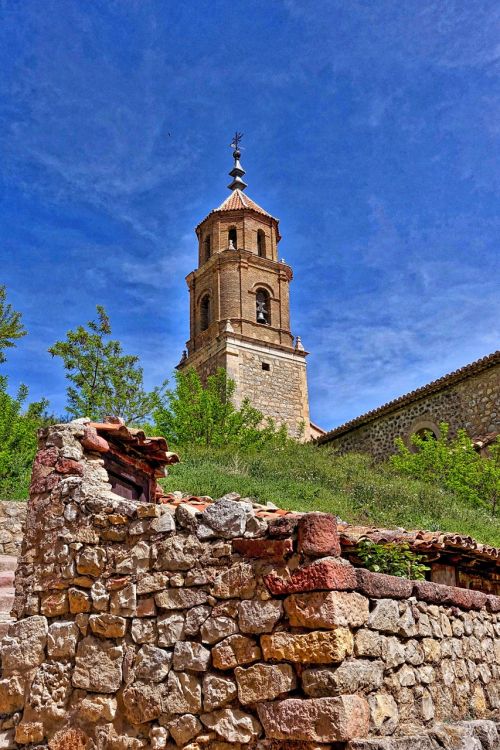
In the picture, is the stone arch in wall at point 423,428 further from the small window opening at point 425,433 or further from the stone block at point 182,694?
the stone block at point 182,694

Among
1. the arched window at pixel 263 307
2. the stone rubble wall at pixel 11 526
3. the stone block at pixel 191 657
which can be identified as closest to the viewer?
the stone block at pixel 191 657

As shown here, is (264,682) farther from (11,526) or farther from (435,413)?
(435,413)

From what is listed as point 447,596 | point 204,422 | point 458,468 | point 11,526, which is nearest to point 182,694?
point 447,596

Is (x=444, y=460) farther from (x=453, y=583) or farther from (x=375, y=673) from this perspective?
(x=375, y=673)

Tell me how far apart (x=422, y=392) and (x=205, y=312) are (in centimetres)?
1185

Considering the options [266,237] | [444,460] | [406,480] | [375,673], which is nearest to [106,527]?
[375,673]

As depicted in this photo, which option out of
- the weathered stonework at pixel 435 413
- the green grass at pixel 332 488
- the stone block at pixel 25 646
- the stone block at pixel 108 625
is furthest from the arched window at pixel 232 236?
the stone block at pixel 108 625

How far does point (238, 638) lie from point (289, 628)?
1.12 feet

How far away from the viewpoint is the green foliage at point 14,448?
467 inches

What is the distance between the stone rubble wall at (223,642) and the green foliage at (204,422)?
48.8ft

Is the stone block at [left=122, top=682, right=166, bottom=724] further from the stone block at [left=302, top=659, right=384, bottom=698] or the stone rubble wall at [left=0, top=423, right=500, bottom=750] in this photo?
the stone block at [left=302, top=659, right=384, bottom=698]

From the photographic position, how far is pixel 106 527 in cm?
455

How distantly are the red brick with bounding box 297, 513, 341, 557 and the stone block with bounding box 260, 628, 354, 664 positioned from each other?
17.7 inches

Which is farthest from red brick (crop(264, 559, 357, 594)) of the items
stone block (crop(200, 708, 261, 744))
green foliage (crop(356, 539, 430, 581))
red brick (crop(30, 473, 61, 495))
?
red brick (crop(30, 473, 61, 495))
